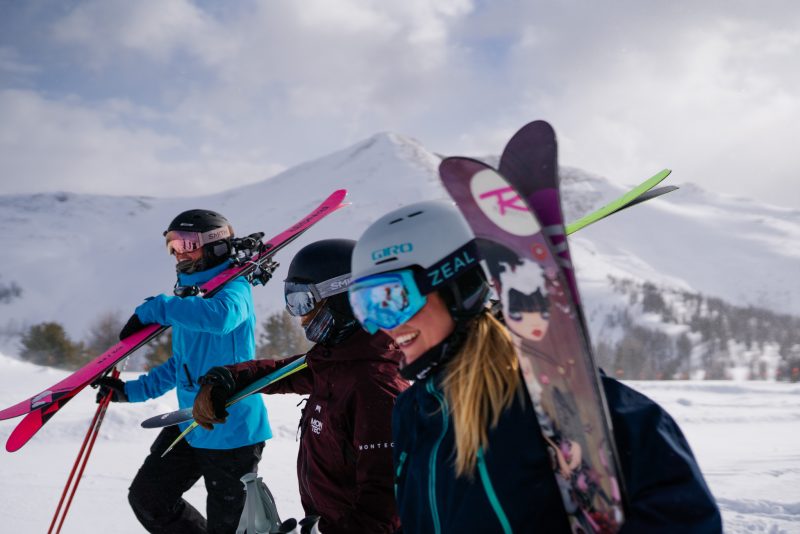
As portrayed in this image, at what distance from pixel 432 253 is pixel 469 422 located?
0.49 m

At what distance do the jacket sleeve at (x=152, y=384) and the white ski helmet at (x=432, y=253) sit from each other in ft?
8.01

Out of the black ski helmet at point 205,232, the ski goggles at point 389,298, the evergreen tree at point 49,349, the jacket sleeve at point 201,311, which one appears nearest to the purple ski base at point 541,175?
the ski goggles at point 389,298

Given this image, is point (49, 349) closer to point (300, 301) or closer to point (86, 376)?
point (86, 376)

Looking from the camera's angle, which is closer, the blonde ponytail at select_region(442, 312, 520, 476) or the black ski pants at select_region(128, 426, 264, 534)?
the blonde ponytail at select_region(442, 312, 520, 476)

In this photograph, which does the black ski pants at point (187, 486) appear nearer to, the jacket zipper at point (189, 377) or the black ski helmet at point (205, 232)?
the jacket zipper at point (189, 377)

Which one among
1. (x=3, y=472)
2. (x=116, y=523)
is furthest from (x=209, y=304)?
(x=3, y=472)

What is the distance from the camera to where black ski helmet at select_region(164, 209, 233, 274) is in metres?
3.48

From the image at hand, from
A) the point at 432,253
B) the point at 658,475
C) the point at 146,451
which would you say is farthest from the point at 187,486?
the point at 146,451

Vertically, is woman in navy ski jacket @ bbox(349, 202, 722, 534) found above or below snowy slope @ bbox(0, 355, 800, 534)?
above

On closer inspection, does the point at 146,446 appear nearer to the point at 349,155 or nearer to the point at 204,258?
the point at 204,258

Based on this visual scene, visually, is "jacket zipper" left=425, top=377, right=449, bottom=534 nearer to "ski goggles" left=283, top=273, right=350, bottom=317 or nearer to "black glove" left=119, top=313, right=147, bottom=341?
"ski goggles" left=283, top=273, right=350, bottom=317


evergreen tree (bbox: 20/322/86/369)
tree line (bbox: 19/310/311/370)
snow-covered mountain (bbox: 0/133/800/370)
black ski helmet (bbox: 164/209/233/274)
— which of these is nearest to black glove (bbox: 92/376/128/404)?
black ski helmet (bbox: 164/209/233/274)

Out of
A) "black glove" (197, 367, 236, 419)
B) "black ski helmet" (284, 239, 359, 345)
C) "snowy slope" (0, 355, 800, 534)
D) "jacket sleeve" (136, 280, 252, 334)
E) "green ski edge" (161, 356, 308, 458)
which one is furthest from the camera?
"snowy slope" (0, 355, 800, 534)

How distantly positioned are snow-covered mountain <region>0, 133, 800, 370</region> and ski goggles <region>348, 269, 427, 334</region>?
105093 mm
